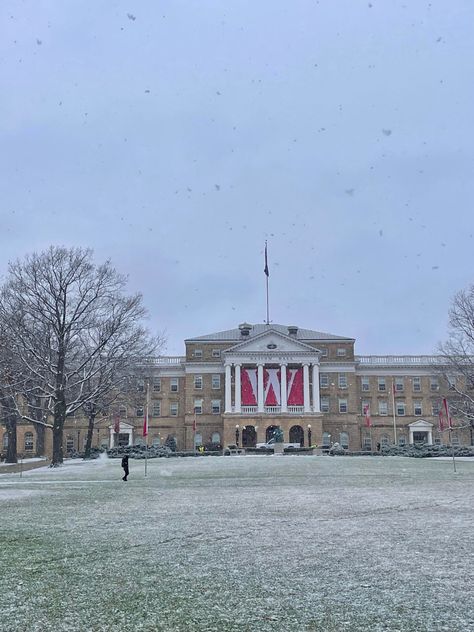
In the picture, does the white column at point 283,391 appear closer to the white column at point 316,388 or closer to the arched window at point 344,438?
the white column at point 316,388

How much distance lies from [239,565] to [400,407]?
82385mm

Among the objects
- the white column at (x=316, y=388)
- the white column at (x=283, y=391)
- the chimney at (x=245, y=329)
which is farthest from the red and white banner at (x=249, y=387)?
the white column at (x=316, y=388)

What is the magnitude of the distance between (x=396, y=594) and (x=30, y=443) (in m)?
84.2

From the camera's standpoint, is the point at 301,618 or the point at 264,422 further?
the point at 264,422

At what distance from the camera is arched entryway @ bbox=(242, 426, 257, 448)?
266 feet

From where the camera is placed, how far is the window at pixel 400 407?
287ft

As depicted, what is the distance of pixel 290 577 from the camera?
817 centimetres

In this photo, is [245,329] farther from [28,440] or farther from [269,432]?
[28,440]

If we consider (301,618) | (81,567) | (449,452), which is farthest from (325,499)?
(449,452)

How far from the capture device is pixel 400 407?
288 ft

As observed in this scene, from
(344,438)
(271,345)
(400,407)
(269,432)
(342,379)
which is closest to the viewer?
(269,432)

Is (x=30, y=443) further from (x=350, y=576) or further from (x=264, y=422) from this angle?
(x=350, y=576)

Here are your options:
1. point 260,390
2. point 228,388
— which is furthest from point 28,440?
point 260,390

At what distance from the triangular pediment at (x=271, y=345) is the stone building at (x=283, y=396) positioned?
128 millimetres
